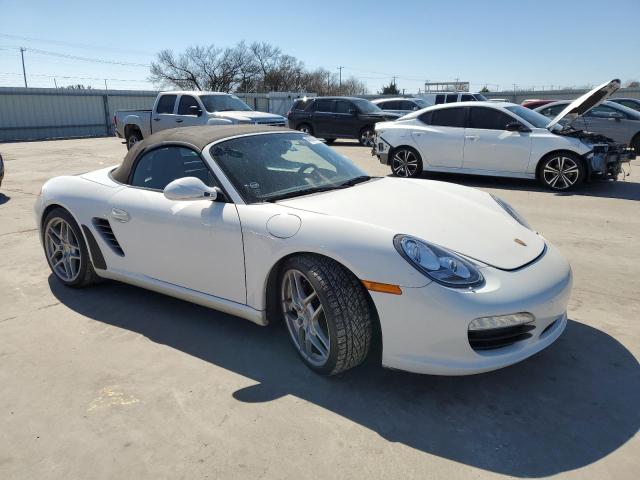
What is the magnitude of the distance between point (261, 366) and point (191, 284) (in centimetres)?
77

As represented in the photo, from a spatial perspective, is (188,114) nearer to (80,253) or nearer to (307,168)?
(80,253)

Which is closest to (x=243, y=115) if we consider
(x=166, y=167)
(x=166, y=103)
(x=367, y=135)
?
(x=166, y=103)

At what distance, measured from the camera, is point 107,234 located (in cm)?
392

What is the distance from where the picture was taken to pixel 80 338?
351cm

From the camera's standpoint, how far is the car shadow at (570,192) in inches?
334

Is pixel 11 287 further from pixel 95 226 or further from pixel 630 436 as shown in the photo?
pixel 630 436

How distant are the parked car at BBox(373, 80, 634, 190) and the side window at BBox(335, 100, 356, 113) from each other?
7583 millimetres

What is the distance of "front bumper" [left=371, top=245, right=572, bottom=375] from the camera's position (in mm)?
2471

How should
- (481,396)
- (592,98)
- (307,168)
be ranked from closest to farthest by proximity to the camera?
(481,396) → (307,168) → (592,98)

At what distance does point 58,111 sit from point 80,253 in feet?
84.0

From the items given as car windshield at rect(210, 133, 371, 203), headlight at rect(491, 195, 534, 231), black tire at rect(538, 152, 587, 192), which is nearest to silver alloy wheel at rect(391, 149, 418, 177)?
black tire at rect(538, 152, 587, 192)

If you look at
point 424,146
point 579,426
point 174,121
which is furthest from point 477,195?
point 174,121

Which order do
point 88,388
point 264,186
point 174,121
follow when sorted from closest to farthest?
point 88,388
point 264,186
point 174,121

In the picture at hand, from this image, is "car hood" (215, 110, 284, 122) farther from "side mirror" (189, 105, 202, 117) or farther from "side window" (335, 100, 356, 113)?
"side window" (335, 100, 356, 113)
